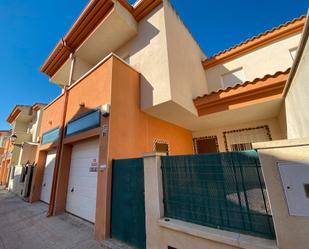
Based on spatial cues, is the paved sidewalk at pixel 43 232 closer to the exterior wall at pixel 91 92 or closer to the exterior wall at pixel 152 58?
the exterior wall at pixel 91 92

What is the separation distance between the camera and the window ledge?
212 centimetres

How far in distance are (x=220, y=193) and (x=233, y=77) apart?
7.84 metres

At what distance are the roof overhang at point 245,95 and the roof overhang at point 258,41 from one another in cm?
390

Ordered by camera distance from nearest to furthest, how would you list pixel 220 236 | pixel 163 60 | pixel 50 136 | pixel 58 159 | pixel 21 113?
pixel 220 236 < pixel 163 60 < pixel 58 159 < pixel 50 136 < pixel 21 113

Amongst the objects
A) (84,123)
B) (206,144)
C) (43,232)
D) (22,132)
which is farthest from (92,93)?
(22,132)

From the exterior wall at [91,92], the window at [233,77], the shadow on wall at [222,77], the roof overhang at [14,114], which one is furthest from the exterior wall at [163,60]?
the roof overhang at [14,114]

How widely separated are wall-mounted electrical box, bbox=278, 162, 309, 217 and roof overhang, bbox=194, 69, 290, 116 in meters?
4.23

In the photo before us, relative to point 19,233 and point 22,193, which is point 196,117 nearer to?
point 19,233

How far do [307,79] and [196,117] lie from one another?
4151mm

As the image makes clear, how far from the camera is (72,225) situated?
516 centimetres

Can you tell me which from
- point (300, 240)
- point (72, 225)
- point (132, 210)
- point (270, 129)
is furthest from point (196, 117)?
point (72, 225)

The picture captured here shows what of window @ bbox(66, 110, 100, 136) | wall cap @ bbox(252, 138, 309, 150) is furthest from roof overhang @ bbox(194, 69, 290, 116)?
window @ bbox(66, 110, 100, 136)

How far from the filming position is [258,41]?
7.83 metres

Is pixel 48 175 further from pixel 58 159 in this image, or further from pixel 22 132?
Result: pixel 22 132
